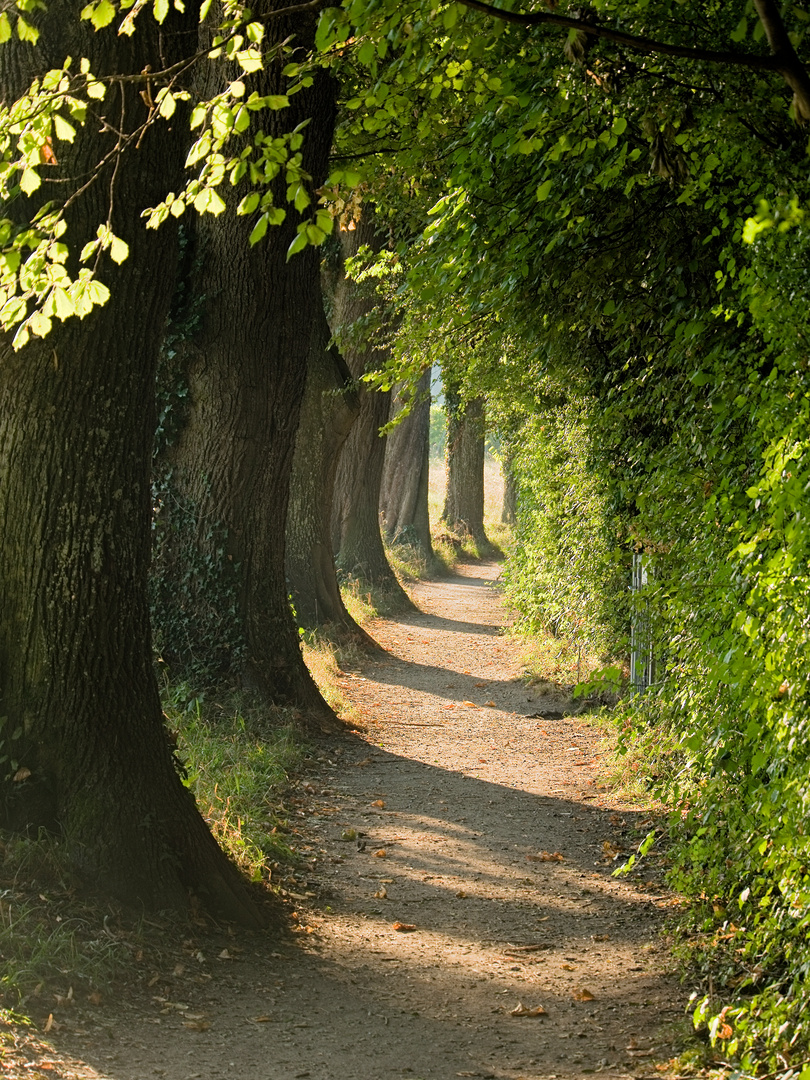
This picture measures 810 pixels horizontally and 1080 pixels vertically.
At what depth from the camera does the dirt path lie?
446 centimetres

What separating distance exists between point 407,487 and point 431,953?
20.8m

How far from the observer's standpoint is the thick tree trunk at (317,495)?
525 inches

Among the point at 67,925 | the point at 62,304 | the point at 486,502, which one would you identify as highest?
the point at 486,502

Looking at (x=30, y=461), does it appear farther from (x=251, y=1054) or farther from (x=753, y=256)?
(x=753, y=256)

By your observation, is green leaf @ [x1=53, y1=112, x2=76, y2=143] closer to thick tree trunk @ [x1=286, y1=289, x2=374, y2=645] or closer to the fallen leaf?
the fallen leaf

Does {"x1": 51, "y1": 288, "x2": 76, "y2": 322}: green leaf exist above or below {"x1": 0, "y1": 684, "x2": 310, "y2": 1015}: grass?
above

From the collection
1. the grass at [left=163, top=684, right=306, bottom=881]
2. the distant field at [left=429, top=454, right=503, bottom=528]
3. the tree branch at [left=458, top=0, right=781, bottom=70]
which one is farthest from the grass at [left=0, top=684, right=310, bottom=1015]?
the distant field at [left=429, top=454, right=503, bottom=528]

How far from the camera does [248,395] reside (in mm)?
9547

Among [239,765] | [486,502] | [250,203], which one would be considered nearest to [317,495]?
[239,765]

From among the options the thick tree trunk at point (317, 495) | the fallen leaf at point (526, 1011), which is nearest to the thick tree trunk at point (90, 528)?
the fallen leaf at point (526, 1011)

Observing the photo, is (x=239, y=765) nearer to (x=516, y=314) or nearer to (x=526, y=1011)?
(x=526, y=1011)

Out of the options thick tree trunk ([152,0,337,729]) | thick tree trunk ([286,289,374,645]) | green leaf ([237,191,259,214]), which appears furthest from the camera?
thick tree trunk ([286,289,374,645])

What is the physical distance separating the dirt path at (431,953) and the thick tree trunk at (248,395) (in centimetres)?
176

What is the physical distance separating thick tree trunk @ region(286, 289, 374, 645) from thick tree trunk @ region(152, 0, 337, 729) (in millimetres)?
3366
